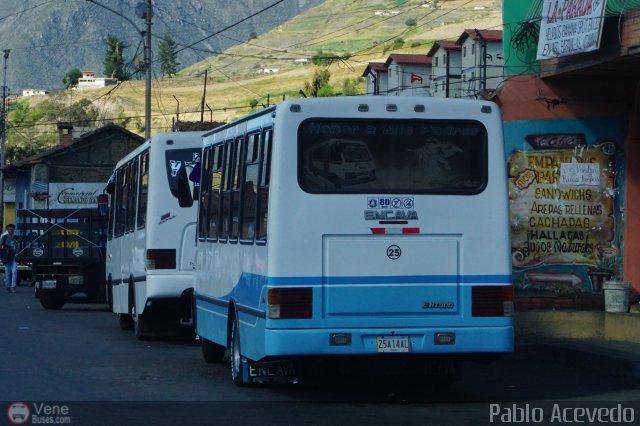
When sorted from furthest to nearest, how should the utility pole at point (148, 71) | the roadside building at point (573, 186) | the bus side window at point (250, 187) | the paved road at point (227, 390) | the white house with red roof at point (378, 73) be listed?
the white house with red roof at point (378, 73) < the utility pole at point (148, 71) < the roadside building at point (573, 186) < the bus side window at point (250, 187) < the paved road at point (227, 390)

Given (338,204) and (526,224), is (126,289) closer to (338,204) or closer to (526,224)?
(526,224)

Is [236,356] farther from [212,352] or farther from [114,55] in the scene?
[114,55]

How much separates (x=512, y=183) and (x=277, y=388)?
7979 millimetres

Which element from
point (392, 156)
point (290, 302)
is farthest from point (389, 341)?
point (392, 156)

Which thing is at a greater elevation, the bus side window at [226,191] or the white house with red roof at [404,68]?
the white house with red roof at [404,68]

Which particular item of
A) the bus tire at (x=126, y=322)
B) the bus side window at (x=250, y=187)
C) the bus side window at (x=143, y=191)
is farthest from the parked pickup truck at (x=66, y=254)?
the bus side window at (x=250, y=187)

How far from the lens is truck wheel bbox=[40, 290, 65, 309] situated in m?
29.8

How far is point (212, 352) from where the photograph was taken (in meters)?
16.5

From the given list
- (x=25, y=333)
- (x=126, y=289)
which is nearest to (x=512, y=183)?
(x=126, y=289)

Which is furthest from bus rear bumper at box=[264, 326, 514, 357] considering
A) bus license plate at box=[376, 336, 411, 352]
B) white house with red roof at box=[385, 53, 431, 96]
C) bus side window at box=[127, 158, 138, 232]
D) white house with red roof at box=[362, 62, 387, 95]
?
white house with red roof at box=[385, 53, 431, 96]

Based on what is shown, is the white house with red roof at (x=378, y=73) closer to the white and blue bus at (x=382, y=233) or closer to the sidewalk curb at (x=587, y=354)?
the sidewalk curb at (x=587, y=354)

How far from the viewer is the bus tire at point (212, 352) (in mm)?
A: 16359

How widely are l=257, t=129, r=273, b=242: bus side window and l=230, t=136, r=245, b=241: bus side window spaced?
1099 mm

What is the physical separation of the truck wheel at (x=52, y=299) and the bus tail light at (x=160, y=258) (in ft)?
36.7
